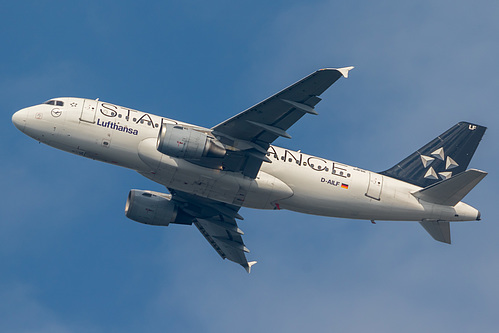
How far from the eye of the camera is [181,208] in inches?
2281

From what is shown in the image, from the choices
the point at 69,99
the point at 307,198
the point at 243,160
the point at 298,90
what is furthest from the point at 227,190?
the point at 69,99

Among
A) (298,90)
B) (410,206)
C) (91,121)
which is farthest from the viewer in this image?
(410,206)

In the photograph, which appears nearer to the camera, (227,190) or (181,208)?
(227,190)

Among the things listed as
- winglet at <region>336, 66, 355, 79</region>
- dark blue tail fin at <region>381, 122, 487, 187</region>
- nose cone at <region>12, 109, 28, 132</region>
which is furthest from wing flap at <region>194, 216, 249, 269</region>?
winglet at <region>336, 66, 355, 79</region>

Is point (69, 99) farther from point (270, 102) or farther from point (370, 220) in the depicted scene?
point (370, 220)

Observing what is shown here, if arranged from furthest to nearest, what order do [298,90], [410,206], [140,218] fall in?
1. [140,218]
2. [410,206]
3. [298,90]

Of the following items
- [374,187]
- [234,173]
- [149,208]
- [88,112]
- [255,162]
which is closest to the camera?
[88,112]

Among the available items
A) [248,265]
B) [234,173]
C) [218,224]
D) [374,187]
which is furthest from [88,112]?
[374,187]

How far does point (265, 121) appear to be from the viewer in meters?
47.6

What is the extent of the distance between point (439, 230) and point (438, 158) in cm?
634

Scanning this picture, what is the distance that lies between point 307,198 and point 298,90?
9188mm

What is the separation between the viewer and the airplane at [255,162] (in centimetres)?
4716

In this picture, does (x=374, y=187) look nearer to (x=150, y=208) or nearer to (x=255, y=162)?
(x=255, y=162)

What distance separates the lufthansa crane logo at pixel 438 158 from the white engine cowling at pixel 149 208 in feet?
68.2
